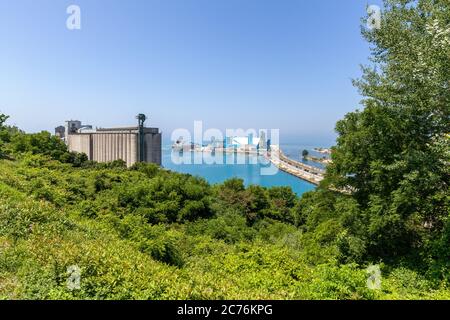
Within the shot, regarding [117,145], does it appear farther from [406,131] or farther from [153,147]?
[406,131]

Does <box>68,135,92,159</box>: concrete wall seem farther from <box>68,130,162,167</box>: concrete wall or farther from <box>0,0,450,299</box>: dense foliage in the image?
<box>0,0,450,299</box>: dense foliage

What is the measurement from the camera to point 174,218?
18.8 meters

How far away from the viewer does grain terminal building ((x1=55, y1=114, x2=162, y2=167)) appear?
5688cm

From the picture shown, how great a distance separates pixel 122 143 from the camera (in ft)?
190

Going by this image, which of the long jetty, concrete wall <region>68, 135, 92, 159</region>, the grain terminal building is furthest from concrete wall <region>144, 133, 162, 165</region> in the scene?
the long jetty

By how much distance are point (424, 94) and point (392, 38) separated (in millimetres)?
1498

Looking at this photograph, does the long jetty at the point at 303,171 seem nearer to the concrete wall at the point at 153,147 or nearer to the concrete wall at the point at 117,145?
the concrete wall at the point at 153,147

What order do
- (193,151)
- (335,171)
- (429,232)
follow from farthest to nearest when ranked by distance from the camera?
(193,151) < (335,171) < (429,232)

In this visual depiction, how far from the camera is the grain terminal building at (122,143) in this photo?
187ft

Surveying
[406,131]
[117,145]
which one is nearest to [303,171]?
[117,145]

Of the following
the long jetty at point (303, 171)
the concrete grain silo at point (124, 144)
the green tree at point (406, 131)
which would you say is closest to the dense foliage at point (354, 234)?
the green tree at point (406, 131)
